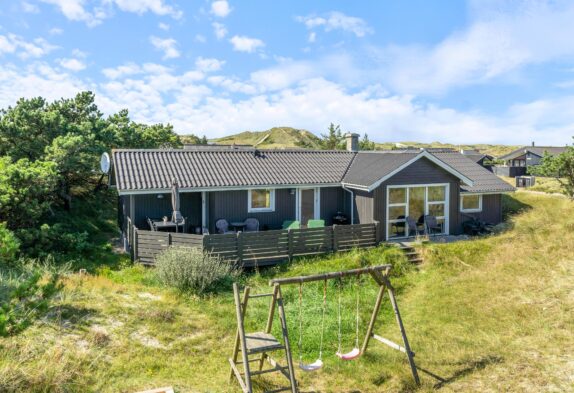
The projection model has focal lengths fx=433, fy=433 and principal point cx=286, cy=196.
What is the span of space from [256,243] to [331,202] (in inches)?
241

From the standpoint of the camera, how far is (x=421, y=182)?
18.3 m

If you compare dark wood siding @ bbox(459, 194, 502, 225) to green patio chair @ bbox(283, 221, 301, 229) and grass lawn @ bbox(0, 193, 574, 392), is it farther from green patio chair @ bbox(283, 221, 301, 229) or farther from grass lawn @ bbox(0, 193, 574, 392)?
green patio chair @ bbox(283, 221, 301, 229)

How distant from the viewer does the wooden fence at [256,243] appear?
14312 mm

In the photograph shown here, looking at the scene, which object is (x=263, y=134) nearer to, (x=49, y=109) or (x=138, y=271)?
(x=49, y=109)

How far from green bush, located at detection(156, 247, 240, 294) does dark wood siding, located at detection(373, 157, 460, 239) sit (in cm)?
742

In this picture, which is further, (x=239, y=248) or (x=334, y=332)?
(x=239, y=248)

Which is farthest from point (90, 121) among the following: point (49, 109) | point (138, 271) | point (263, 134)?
point (263, 134)

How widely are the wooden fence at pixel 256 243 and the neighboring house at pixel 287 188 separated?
6.32 feet

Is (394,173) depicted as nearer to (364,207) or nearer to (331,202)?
(364,207)

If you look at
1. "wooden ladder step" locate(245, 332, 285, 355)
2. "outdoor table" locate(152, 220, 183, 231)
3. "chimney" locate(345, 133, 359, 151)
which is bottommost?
"wooden ladder step" locate(245, 332, 285, 355)

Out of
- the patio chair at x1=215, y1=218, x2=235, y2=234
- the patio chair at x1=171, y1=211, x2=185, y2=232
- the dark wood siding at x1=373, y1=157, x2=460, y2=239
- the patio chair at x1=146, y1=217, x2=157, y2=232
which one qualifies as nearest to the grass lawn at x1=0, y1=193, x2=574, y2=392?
the patio chair at x1=146, y1=217, x2=157, y2=232

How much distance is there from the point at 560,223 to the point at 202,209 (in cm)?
1620

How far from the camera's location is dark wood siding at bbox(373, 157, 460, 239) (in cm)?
1756

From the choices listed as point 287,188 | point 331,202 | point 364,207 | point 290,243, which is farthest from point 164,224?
point 364,207
